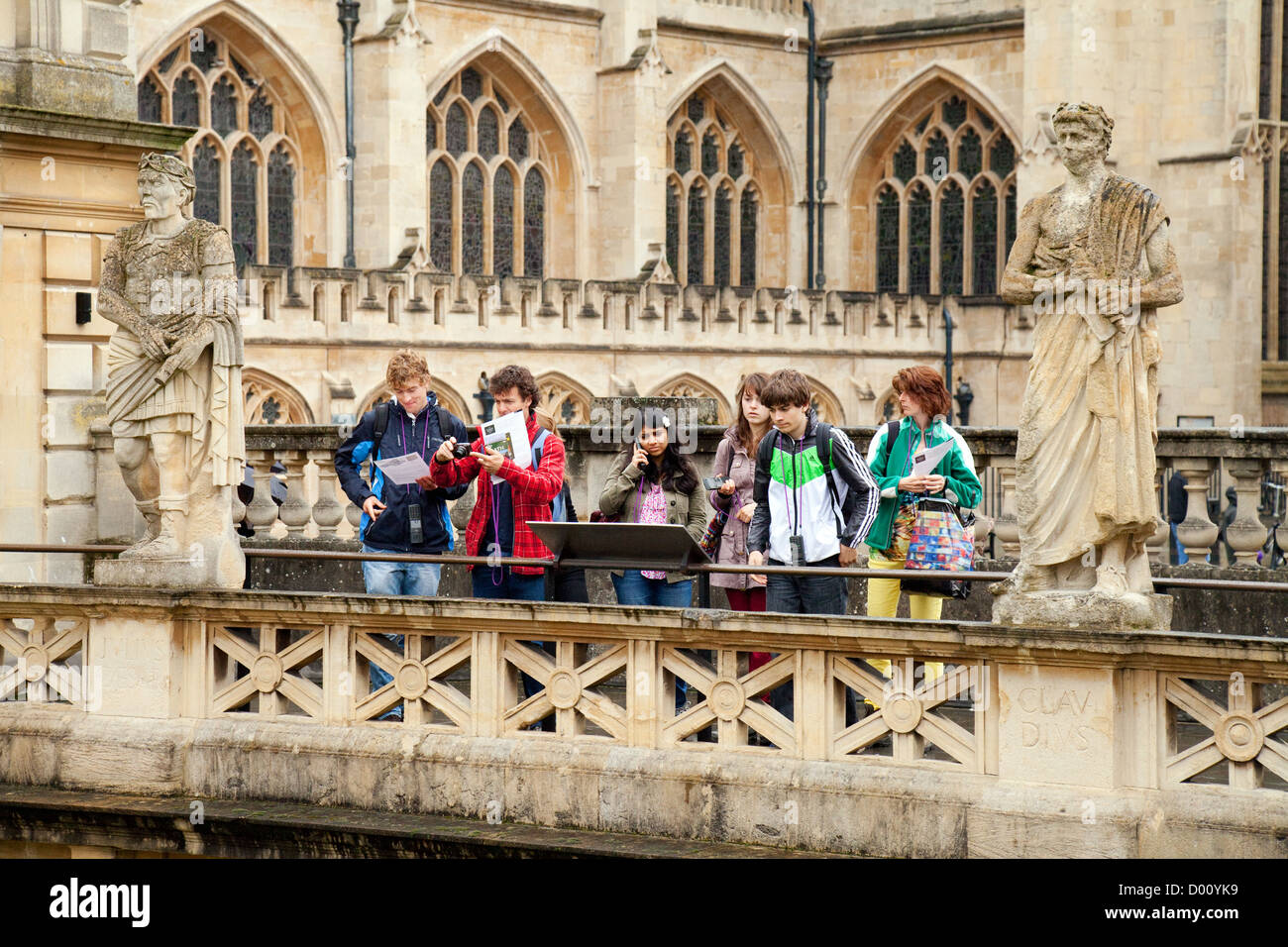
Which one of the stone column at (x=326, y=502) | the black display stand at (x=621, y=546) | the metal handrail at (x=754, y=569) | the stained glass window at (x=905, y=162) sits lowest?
the metal handrail at (x=754, y=569)

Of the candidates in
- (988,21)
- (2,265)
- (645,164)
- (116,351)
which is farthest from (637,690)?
(988,21)

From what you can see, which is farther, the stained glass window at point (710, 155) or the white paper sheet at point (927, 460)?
the stained glass window at point (710, 155)

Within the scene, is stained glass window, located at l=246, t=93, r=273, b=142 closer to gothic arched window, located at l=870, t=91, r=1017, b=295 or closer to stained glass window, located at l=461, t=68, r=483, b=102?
stained glass window, located at l=461, t=68, r=483, b=102

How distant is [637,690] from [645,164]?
27014 mm

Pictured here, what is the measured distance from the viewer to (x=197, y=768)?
7797 mm

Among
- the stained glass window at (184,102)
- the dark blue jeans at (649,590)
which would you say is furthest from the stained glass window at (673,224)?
the dark blue jeans at (649,590)

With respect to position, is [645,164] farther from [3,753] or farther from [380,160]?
[3,753]

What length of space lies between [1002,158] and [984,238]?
135 cm

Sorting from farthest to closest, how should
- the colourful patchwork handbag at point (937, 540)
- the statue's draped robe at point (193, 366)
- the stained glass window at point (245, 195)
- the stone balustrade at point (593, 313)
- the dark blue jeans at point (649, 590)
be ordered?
the stained glass window at point (245, 195) < the stone balustrade at point (593, 313) < the dark blue jeans at point (649, 590) < the colourful patchwork handbag at point (937, 540) < the statue's draped robe at point (193, 366)

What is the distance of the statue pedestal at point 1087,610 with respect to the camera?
6574 millimetres

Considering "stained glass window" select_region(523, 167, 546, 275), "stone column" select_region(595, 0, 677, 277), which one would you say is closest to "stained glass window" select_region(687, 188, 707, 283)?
"stone column" select_region(595, 0, 677, 277)

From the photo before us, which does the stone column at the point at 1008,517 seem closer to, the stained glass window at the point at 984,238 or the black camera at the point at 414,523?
the black camera at the point at 414,523

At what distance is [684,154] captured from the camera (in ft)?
120

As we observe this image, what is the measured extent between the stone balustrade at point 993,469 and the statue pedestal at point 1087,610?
429 centimetres
